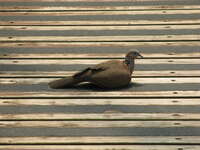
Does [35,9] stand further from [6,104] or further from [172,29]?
[6,104]

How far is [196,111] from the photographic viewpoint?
7.44 metres

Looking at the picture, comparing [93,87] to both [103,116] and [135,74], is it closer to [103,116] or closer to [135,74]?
[135,74]

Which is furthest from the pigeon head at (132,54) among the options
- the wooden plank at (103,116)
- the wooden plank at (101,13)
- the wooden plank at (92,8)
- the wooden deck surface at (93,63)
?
the wooden plank at (92,8)

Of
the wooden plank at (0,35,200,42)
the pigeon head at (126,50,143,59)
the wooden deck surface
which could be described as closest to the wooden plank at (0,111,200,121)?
the wooden deck surface

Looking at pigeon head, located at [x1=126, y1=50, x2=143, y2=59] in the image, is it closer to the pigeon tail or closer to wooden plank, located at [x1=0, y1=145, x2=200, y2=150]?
the pigeon tail

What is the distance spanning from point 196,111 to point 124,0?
3.48m

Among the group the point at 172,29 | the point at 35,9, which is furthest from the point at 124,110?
the point at 35,9

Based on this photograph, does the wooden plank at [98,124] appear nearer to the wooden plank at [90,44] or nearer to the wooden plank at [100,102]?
the wooden plank at [100,102]

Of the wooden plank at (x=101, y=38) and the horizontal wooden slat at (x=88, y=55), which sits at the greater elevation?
the wooden plank at (x=101, y=38)

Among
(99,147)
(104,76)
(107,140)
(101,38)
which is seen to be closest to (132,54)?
(104,76)

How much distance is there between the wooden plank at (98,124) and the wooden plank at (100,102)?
0.44 m

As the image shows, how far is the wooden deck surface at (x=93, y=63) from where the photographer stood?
273 inches

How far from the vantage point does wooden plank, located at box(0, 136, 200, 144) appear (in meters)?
6.77

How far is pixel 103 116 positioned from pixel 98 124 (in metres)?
0.19
